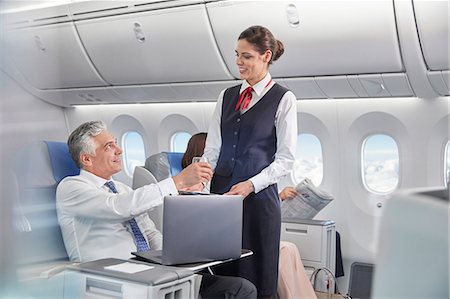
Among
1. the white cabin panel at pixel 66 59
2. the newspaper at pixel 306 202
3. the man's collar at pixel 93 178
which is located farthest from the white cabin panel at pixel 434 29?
the white cabin panel at pixel 66 59

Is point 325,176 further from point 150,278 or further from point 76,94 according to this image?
point 150,278

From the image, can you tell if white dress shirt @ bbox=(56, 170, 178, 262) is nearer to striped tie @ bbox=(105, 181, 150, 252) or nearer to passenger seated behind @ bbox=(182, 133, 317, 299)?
striped tie @ bbox=(105, 181, 150, 252)

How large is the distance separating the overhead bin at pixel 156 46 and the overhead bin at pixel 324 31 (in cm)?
17

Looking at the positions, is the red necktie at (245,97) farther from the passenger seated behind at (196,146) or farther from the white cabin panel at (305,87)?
the white cabin panel at (305,87)

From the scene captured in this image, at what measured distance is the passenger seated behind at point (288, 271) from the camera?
3350mm

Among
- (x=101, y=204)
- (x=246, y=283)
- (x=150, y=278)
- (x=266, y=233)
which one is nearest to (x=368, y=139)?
(x=266, y=233)

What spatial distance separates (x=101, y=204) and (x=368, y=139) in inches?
98.6

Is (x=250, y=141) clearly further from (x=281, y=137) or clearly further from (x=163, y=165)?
(x=163, y=165)

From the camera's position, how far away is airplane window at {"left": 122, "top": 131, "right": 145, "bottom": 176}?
16.5 ft

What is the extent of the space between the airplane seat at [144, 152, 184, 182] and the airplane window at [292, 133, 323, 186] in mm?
1149

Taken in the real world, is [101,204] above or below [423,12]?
below

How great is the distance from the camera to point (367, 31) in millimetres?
3215

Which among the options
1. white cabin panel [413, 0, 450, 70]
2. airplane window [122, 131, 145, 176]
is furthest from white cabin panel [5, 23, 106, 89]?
white cabin panel [413, 0, 450, 70]

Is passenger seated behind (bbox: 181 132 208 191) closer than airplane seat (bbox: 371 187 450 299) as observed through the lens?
No
